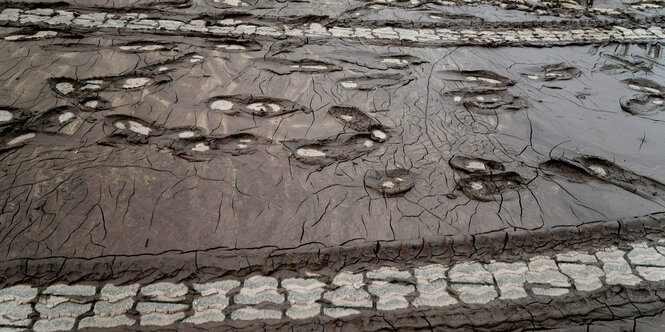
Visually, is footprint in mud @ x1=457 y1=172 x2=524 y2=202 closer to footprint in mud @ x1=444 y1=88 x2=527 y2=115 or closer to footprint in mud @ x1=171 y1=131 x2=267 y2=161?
footprint in mud @ x1=444 y1=88 x2=527 y2=115

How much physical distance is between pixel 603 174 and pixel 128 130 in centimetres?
256

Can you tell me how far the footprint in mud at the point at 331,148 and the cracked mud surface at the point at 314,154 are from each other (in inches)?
0.5

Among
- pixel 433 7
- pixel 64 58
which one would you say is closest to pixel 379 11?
pixel 433 7

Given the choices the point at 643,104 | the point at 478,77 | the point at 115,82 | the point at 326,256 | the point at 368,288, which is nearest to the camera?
the point at 368,288

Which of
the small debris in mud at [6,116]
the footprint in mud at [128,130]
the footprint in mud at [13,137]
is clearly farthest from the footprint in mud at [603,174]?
the small debris in mud at [6,116]

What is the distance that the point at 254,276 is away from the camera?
2.29m

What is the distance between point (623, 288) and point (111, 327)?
204 centimetres

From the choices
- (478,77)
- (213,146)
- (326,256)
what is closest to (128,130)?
(213,146)

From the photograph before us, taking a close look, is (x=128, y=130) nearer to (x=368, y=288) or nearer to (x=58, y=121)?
(x=58, y=121)

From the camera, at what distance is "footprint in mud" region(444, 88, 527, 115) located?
349 centimetres

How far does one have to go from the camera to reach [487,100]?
3582 millimetres

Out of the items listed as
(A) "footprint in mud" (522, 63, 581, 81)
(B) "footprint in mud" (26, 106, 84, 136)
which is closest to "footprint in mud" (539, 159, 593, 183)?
(A) "footprint in mud" (522, 63, 581, 81)

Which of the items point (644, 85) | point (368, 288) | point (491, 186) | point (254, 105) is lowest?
point (368, 288)

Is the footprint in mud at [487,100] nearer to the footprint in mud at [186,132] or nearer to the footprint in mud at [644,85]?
the footprint in mud at [644,85]
